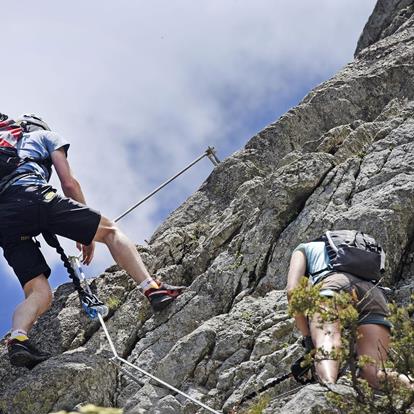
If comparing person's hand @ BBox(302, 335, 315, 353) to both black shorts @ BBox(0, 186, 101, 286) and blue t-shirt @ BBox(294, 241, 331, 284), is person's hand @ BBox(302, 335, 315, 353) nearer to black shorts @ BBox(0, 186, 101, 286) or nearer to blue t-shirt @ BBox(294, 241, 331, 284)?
blue t-shirt @ BBox(294, 241, 331, 284)

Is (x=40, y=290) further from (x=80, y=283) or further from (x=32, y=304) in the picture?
(x=80, y=283)

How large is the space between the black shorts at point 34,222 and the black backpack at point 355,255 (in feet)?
12.4

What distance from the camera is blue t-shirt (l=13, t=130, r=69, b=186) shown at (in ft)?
→ 37.4

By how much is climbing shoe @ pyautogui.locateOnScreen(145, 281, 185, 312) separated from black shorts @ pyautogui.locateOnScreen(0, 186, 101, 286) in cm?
113

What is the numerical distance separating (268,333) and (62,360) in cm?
272

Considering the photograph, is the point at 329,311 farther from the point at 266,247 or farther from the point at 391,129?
the point at 391,129

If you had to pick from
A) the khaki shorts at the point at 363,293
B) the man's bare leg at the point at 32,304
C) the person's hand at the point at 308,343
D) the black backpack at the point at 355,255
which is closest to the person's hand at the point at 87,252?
the man's bare leg at the point at 32,304

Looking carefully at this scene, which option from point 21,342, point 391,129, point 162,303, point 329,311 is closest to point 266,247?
point 162,303

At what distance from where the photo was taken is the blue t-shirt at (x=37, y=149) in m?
11.4

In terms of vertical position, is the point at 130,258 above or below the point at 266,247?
above

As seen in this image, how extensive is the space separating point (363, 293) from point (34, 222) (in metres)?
4.86

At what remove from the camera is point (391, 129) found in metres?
13.0

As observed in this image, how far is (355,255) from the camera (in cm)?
866

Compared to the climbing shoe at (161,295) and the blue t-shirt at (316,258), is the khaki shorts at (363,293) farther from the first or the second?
the climbing shoe at (161,295)
